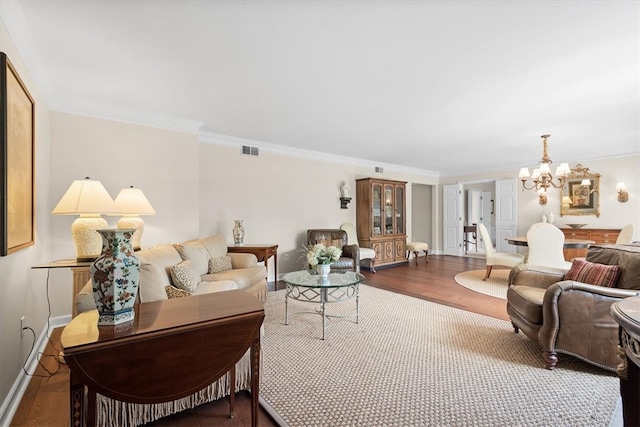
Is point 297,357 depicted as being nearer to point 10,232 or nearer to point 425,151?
point 10,232

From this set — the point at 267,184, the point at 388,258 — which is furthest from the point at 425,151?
the point at 267,184

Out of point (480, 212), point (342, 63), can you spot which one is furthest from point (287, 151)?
point (480, 212)

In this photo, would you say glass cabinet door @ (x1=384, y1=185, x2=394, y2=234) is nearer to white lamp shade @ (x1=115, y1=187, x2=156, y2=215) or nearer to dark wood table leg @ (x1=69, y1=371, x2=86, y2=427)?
white lamp shade @ (x1=115, y1=187, x2=156, y2=215)

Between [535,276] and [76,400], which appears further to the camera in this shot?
[535,276]

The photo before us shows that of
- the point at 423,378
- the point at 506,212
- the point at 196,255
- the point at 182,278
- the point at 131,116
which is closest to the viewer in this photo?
the point at 423,378

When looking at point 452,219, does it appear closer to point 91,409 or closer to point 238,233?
point 238,233

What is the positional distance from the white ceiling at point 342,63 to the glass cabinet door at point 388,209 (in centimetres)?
229

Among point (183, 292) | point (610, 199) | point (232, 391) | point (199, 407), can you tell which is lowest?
point (199, 407)

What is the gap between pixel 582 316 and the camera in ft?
6.70

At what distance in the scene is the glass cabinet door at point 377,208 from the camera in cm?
595

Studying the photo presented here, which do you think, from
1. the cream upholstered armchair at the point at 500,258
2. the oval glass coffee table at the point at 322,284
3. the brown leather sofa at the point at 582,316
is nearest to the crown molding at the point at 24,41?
the oval glass coffee table at the point at 322,284

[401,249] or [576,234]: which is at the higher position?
[576,234]

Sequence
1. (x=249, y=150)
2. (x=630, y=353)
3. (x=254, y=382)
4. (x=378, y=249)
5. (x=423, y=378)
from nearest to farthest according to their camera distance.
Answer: (x=630, y=353) < (x=254, y=382) < (x=423, y=378) < (x=249, y=150) < (x=378, y=249)

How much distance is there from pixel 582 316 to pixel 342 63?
100.0 inches
